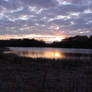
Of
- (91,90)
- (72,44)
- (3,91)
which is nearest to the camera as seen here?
(3,91)

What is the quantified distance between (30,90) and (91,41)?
136 m

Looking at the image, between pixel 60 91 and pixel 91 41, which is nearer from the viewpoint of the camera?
pixel 60 91

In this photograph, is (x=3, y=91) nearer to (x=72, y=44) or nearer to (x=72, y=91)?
(x=72, y=91)

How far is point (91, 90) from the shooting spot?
7.87 meters

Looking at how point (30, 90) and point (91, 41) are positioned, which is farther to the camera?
point (91, 41)

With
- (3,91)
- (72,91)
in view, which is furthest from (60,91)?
(3,91)

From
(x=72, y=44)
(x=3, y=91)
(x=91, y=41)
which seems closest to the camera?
(x=3, y=91)

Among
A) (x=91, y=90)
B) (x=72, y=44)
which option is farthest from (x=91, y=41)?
(x=91, y=90)

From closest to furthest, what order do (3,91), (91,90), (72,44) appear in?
(3,91) → (91,90) → (72,44)

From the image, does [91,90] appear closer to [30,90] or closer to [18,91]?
[30,90]

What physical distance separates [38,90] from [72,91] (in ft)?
6.92

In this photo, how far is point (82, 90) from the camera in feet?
25.9

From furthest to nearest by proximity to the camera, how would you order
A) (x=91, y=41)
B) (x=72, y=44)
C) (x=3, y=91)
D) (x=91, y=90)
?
(x=72, y=44) → (x=91, y=41) → (x=91, y=90) → (x=3, y=91)

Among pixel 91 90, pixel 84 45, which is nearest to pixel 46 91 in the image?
pixel 91 90
